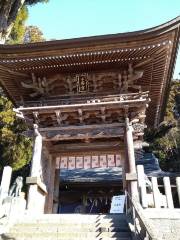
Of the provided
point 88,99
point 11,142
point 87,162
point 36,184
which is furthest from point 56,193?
point 11,142

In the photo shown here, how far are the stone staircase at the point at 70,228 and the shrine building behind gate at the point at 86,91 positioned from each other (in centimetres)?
133

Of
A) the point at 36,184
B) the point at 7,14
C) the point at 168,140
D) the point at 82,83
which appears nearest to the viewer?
the point at 36,184

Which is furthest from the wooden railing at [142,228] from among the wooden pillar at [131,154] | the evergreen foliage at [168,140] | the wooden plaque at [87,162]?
the evergreen foliage at [168,140]

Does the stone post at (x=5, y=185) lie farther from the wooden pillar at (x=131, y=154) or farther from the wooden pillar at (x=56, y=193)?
the wooden pillar at (x=56, y=193)

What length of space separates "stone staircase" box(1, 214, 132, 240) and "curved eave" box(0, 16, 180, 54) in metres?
5.38

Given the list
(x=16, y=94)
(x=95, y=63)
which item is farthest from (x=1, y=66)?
(x=95, y=63)

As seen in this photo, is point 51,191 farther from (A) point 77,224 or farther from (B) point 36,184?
(A) point 77,224

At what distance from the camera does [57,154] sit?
12078 mm

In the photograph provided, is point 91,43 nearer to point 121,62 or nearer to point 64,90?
point 121,62

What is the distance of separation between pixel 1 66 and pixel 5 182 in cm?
449

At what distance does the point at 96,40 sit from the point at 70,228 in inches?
227

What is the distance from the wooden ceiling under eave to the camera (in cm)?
909

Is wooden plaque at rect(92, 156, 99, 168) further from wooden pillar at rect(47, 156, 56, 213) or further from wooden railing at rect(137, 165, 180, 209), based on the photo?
wooden railing at rect(137, 165, 180, 209)

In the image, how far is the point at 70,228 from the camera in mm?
6758
